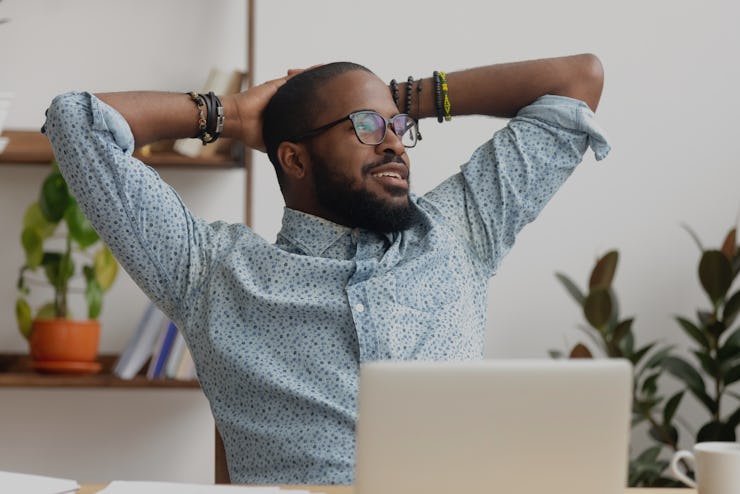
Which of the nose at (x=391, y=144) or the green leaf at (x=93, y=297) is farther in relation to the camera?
the green leaf at (x=93, y=297)

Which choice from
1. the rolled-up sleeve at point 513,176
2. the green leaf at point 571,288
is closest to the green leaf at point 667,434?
the green leaf at point 571,288

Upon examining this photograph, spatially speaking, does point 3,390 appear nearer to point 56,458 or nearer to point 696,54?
point 56,458

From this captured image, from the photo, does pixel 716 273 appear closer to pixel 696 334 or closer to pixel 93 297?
pixel 696 334

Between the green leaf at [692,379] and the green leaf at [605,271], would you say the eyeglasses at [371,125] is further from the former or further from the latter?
the green leaf at [692,379]

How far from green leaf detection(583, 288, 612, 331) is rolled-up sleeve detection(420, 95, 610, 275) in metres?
0.81

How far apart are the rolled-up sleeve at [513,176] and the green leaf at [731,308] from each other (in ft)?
3.12

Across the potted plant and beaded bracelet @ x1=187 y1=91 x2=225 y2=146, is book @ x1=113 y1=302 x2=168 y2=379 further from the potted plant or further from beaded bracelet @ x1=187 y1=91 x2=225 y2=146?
beaded bracelet @ x1=187 y1=91 x2=225 y2=146

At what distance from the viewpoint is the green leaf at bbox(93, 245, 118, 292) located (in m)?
2.85

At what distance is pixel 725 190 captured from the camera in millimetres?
3033

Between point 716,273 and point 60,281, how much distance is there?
1.63 m

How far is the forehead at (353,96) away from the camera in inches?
75.6

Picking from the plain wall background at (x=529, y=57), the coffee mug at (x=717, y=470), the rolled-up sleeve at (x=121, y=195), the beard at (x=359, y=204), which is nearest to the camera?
the coffee mug at (x=717, y=470)

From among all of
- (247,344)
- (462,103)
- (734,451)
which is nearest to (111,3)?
(462,103)

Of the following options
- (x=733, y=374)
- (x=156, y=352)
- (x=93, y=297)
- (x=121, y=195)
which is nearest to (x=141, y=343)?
(x=156, y=352)
